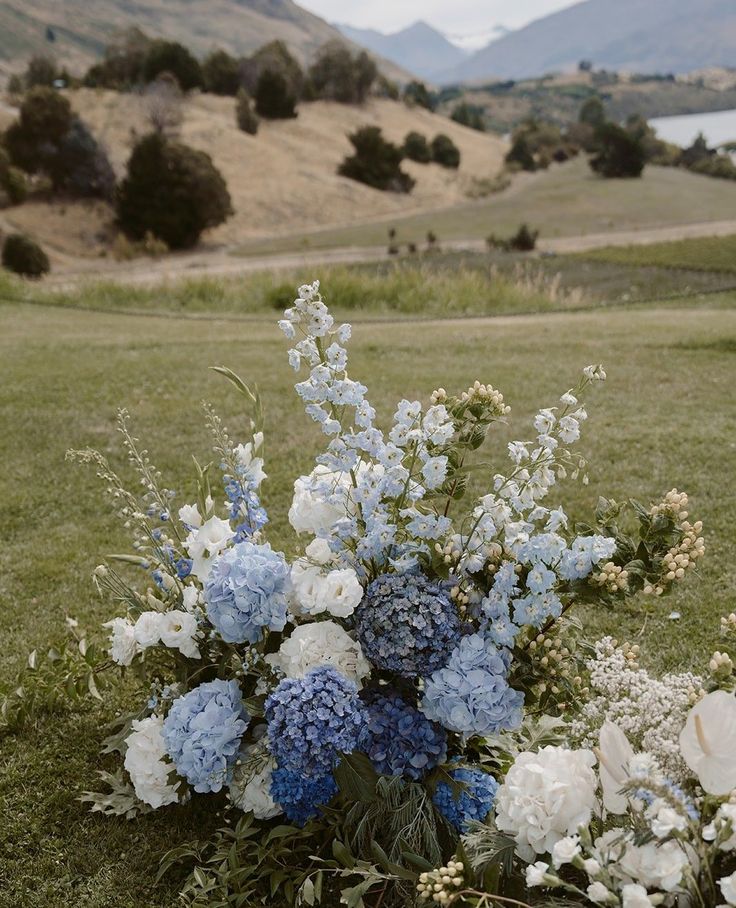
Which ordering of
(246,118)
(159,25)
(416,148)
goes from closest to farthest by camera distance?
(246,118), (416,148), (159,25)

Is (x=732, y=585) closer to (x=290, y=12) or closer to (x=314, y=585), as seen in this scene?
(x=314, y=585)

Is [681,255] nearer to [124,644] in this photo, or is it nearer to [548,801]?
[124,644]

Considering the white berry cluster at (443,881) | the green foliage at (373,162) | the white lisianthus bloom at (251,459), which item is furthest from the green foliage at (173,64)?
the white berry cluster at (443,881)

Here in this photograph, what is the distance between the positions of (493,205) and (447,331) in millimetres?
32044

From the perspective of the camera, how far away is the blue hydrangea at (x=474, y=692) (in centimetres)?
209

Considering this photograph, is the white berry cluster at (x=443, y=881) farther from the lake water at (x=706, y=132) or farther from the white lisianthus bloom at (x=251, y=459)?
the lake water at (x=706, y=132)

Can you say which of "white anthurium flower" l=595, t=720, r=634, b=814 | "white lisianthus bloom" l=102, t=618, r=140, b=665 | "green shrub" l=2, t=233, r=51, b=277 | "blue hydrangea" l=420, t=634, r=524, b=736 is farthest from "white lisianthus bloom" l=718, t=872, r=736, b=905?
"green shrub" l=2, t=233, r=51, b=277

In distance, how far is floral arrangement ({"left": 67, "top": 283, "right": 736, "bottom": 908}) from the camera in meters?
2.01

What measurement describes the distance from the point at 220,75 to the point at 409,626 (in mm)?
52515

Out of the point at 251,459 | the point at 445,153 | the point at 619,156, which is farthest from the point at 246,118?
the point at 251,459

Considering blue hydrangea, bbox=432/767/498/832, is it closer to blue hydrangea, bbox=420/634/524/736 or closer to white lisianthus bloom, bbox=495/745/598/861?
blue hydrangea, bbox=420/634/524/736

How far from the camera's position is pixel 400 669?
7.07ft

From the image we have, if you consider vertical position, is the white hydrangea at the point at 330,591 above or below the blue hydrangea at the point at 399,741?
above

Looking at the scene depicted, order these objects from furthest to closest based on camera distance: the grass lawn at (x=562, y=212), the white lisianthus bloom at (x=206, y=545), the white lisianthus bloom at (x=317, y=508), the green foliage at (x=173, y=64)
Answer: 1. the green foliage at (x=173, y=64)
2. the grass lawn at (x=562, y=212)
3. the white lisianthus bloom at (x=206, y=545)
4. the white lisianthus bloom at (x=317, y=508)
